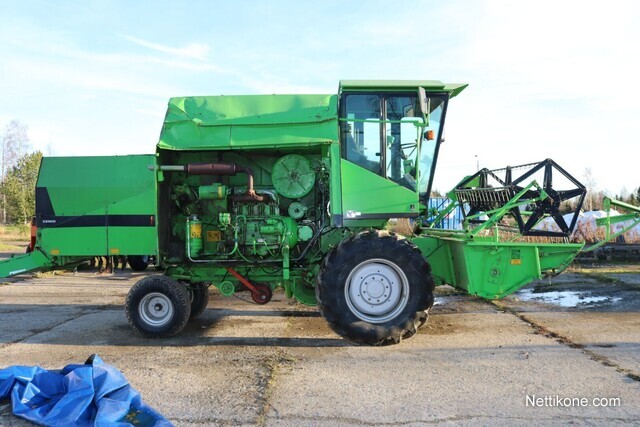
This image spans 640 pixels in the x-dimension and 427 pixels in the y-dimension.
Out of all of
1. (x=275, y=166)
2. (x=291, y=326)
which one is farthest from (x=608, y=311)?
(x=275, y=166)

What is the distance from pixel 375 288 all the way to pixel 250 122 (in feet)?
8.62

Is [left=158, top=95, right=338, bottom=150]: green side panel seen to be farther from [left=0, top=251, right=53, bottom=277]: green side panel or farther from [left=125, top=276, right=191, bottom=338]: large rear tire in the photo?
[left=0, top=251, right=53, bottom=277]: green side panel

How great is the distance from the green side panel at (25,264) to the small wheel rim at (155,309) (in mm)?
1509

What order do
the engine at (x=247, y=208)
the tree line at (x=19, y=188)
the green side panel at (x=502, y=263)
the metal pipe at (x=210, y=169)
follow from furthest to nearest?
the tree line at (x=19, y=188) → the engine at (x=247, y=208) → the metal pipe at (x=210, y=169) → the green side panel at (x=502, y=263)

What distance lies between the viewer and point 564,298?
8570 mm

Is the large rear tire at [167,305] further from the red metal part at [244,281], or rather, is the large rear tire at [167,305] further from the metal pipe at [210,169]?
the metal pipe at [210,169]

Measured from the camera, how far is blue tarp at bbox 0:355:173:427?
11.3 feet

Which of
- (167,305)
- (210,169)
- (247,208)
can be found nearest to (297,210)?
(247,208)

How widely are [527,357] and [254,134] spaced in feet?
13.5

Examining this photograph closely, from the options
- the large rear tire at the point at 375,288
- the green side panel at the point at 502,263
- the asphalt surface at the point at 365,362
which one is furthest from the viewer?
the green side panel at the point at 502,263

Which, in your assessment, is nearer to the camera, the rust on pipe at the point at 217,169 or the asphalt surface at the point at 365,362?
the asphalt surface at the point at 365,362

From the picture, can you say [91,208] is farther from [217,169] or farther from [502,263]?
[502,263]

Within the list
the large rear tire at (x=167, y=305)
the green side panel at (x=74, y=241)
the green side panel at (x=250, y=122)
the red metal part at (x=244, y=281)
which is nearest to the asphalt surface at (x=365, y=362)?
the large rear tire at (x=167, y=305)

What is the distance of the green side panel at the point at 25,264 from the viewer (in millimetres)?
6402
